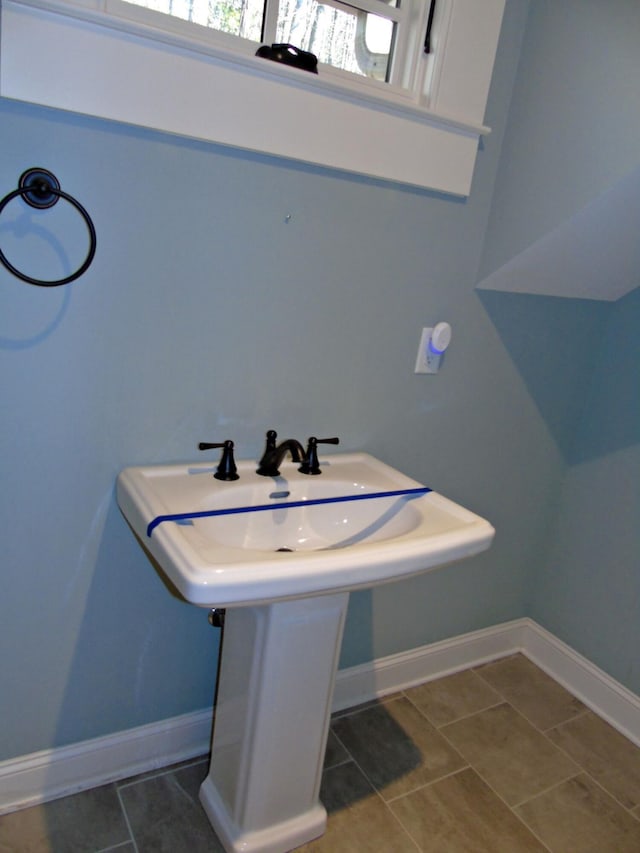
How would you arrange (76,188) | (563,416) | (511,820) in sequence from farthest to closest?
(563,416)
(511,820)
(76,188)

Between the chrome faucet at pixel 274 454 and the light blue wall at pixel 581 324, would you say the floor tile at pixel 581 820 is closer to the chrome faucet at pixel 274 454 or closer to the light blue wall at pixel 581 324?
the light blue wall at pixel 581 324

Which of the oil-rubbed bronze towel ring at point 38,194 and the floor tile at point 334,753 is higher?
the oil-rubbed bronze towel ring at point 38,194

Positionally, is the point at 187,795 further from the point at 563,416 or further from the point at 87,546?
the point at 563,416

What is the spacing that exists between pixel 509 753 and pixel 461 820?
11.7 inches

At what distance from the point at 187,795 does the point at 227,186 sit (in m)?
1.36

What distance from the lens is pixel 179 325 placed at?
125 cm

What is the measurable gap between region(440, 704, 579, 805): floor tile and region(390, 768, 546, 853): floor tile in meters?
0.06

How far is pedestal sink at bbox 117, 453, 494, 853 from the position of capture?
1060 millimetres

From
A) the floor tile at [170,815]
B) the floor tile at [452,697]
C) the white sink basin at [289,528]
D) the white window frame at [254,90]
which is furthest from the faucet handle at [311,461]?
the floor tile at [452,697]

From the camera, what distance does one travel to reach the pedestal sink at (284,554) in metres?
1.06

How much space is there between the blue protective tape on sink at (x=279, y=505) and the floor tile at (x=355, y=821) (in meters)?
0.76

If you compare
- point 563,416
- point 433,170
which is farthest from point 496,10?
point 563,416

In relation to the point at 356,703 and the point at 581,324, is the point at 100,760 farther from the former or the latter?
the point at 581,324

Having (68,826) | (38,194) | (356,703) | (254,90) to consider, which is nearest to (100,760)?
(68,826)
